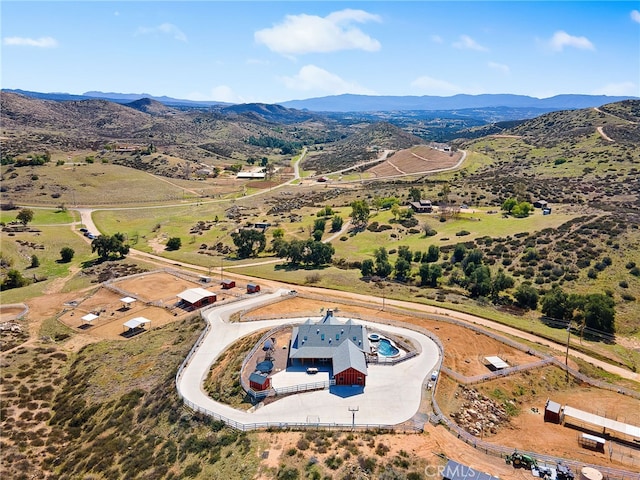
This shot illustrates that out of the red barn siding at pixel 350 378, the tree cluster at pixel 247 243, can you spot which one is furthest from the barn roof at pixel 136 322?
the red barn siding at pixel 350 378


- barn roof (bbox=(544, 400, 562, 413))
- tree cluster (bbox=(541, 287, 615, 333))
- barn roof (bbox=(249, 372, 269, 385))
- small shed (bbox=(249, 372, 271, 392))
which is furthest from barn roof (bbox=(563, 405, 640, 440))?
barn roof (bbox=(249, 372, 269, 385))

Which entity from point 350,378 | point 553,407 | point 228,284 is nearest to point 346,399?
point 350,378

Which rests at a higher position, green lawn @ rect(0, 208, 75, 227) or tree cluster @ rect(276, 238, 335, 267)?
tree cluster @ rect(276, 238, 335, 267)

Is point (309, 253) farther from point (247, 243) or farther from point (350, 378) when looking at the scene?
point (350, 378)

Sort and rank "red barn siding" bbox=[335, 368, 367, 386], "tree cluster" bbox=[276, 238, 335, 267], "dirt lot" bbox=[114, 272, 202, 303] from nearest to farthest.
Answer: "red barn siding" bbox=[335, 368, 367, 386] < "dirt lot" bbox=[114, 272, 202, 303] < "tree cluster" bbox=[276, 238, 335, 267]

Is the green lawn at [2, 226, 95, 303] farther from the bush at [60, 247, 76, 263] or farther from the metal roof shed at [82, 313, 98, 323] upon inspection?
the metal roof shed at [82, 313, 98, 323]

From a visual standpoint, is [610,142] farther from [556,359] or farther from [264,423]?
[264,423]

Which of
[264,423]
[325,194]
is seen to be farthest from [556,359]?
[325,194]
